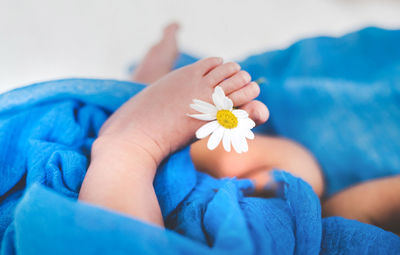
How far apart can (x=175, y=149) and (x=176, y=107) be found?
0.24 ft

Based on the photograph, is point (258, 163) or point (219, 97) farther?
point (258, 163)

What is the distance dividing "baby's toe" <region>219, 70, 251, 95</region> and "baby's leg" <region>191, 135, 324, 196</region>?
15 cm

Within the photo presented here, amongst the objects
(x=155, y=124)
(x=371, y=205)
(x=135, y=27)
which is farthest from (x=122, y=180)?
(x=135, y=27)

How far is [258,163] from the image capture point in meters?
0.55

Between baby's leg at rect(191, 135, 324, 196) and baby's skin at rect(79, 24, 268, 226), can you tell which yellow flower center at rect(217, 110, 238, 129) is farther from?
baby's leg at rect(191, 135, 324, 196)

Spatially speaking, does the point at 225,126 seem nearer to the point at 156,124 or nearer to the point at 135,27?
the point at 156,124

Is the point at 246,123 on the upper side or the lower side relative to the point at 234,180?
upper

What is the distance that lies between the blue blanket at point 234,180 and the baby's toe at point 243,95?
4.6 inches

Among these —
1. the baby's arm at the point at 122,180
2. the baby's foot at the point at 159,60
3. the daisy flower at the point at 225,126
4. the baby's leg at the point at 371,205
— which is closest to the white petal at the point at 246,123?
the daisy flower at the point at 225,126

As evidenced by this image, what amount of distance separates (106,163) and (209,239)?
0.16m

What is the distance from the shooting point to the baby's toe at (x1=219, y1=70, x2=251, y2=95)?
0.42m

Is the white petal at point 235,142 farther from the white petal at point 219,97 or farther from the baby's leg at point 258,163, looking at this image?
the baby's leg at point 258,163

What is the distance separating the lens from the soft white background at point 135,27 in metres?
0.88

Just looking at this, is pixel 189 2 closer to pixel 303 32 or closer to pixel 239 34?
pixel 239 34
